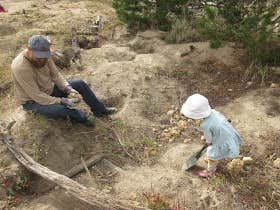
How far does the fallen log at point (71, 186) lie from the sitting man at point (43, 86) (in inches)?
19.6

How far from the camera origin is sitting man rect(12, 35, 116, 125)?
4.82 m

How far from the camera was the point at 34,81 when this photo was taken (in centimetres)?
502

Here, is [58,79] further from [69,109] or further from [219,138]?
[219,138]

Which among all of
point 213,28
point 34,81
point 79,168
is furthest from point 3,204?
point 213,28

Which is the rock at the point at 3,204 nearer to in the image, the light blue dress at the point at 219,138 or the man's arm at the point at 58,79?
the man's arm at the point at 58,79

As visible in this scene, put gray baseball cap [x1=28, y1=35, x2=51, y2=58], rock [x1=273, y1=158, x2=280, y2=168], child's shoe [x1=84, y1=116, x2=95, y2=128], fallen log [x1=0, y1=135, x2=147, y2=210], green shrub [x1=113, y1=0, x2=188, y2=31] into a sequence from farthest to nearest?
1. green shrub [x1=113, y1=0, x2=188, y2=31]
2. child's shoe [x1=84, y1=116, x2=95, y2=128]
3. rock [x1=273, y1=158, x2=280, y2=168]
4. gray baseball cap [x1=28, y1=35, x2=51, y2=58]
5. fallen log [x1=0, y1=135, x2=147, y2=210]

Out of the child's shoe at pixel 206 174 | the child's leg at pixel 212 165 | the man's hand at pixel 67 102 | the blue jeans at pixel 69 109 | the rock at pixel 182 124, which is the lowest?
the child's shoe at pixel 206 174

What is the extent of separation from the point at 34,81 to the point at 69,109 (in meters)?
0.49

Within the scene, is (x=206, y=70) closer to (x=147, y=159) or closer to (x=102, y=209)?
(x=147, y=159)

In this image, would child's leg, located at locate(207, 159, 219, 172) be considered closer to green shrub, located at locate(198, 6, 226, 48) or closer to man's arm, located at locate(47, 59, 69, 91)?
man's arm, located at locate(47, 59, 69, 91)

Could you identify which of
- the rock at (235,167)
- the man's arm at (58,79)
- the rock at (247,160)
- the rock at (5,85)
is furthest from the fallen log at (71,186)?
the rock at (5,85)

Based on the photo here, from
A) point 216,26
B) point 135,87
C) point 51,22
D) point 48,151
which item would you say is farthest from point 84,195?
point 51,22

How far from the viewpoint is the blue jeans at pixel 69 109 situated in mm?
5141

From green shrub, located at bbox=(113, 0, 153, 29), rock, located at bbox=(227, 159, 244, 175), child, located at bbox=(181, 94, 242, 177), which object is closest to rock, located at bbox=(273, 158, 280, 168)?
rock, located at bbox=(227, 159, 244, 175)
